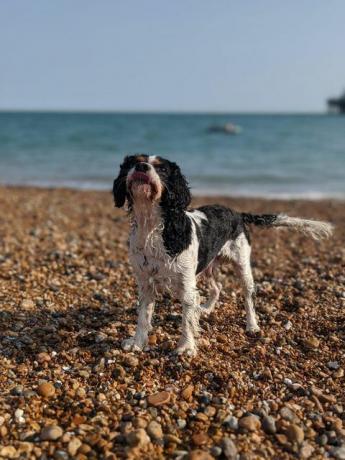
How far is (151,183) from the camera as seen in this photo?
449 centimetres

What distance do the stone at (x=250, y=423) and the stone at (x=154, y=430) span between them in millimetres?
631

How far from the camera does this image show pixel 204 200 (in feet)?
56.5

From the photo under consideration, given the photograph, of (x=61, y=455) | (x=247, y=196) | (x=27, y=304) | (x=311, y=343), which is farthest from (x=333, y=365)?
(x=247, y=196)

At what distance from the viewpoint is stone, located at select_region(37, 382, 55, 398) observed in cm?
435

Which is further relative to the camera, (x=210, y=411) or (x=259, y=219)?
(x=259, y=219)

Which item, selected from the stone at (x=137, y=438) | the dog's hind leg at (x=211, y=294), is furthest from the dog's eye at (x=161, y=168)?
the stone at (x=137, y=438)

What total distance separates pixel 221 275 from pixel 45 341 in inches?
129

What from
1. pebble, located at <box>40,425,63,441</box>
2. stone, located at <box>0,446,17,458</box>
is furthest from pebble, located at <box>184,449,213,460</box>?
stone, located at <box>0,446,17,458</box>

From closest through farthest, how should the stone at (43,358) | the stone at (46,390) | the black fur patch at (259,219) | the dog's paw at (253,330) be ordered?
the stone at (46,390) → the stone at (43,358) → the dog's paw at (253,330) → the black fur patch at (259,219)

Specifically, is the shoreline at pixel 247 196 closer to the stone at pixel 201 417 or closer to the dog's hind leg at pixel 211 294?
the dog's hind leg at pixel 211 294

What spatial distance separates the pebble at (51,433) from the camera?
377cm

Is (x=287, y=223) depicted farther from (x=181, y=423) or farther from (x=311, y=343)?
(x=181, y=423)

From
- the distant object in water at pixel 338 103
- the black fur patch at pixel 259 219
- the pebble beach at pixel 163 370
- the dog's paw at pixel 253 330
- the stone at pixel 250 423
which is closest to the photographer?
the pebble beach at pixel 163 370

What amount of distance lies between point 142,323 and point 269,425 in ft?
5.76
